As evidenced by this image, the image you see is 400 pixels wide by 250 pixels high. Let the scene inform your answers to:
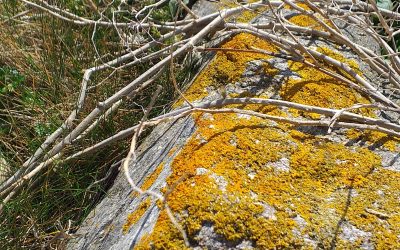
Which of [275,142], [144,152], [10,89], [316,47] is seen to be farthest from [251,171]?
[10,89]

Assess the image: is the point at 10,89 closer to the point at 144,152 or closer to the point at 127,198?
the point at 144,152

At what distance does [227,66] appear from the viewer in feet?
7.98

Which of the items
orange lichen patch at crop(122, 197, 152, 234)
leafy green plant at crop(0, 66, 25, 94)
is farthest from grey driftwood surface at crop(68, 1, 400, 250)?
leafy green plant at crop(0, 66, 25, 94)

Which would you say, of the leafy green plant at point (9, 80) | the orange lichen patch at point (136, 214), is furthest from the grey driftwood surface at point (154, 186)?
the leafy green plant at point (9, 80)

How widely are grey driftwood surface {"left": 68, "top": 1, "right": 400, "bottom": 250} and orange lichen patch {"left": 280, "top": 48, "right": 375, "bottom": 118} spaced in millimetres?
59

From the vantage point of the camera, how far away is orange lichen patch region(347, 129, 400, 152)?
2059 millimetres

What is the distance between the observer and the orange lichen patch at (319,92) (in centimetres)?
222

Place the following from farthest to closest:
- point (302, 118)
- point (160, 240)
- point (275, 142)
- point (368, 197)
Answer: point (302, 118)
point (275, 142)
point (368, 197)
point (160, 240)

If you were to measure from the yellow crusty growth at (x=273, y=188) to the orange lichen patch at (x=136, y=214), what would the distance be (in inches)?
4.4

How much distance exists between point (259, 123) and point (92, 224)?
0.76 meters

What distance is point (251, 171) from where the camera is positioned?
6.18 feet

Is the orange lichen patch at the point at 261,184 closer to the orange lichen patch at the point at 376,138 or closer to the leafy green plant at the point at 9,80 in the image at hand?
the orange lichen patch at the point at 376,138

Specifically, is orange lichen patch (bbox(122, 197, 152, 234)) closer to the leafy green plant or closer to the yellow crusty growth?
the yellow crusty growth

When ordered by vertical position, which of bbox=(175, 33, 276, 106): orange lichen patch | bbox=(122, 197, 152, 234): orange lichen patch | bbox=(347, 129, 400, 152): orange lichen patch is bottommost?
bbox=(347, 129, 400, 152): orange lichen patch
